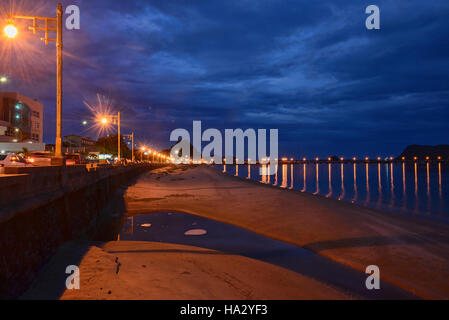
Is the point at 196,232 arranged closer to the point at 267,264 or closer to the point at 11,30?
the point at 267,264

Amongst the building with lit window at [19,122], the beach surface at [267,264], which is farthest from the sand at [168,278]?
the building with lit window at [19,122]

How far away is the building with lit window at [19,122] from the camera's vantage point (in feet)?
241

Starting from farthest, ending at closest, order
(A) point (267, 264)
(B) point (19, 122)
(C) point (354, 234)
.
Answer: (B) point (19, 122), (C) point (354, 234), (A) point (267, 264)

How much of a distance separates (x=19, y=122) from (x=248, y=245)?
9164cm

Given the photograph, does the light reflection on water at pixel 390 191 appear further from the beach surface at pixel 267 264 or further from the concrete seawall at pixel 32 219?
the concrete seawall at pixel 32 219

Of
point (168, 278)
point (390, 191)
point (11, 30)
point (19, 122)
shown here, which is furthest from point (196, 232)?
point (19, 122)

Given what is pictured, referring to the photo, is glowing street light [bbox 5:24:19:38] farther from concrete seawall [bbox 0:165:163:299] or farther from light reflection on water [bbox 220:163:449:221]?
light reflection on water [bbox 220:163:449:221]

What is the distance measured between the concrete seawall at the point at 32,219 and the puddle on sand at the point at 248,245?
3.32 metres

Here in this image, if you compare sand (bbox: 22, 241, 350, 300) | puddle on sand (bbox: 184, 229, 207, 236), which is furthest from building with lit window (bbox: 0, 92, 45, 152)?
sand (bbox: 22, 241, 350, 300)

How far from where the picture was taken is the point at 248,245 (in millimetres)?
13234

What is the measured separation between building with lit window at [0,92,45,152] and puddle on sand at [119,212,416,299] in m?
65.9
